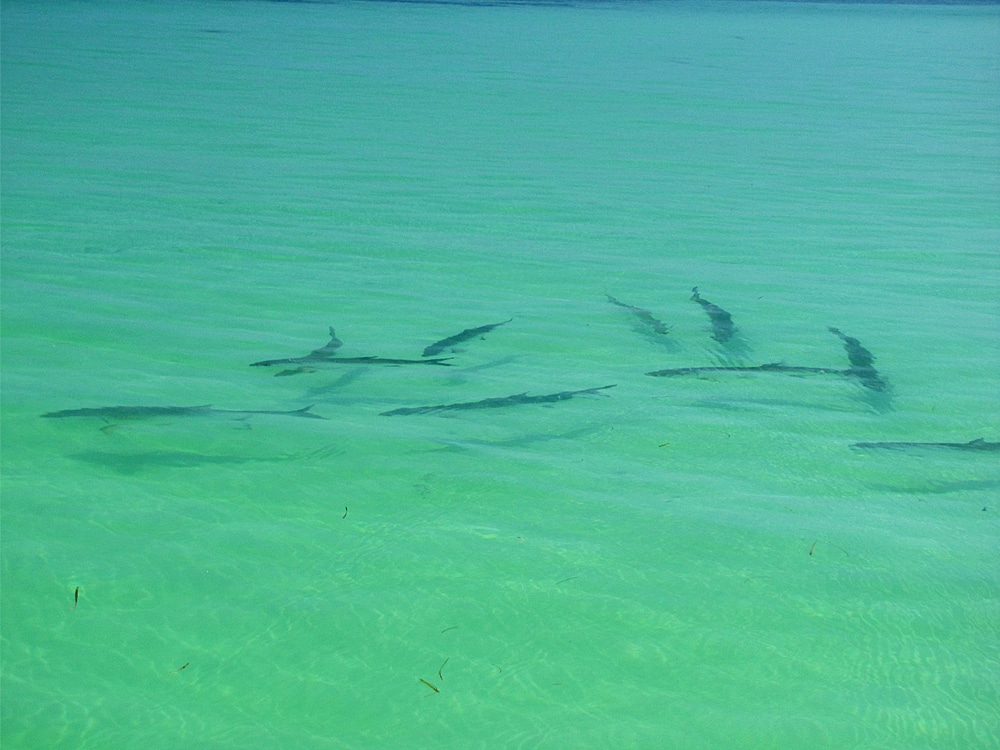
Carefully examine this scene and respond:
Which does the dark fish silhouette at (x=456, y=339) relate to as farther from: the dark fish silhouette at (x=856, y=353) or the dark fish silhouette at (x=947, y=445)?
the dark fish silhouette at (x=947, y=445)

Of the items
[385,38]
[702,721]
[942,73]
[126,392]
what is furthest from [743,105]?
[702,721]

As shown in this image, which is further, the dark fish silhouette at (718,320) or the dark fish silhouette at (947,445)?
the dark fish silhouette at (718,320)

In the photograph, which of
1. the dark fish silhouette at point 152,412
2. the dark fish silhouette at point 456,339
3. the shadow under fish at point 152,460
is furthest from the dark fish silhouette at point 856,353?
the shadow under fish at point 152,460

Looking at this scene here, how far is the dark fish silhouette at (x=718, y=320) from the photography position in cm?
470

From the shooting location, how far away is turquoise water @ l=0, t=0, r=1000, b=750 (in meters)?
2.27

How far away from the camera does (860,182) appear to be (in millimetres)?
8336

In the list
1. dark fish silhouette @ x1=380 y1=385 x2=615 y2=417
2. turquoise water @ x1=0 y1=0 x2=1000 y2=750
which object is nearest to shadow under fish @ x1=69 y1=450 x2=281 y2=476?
turquoise water @ x1=0 y1=0 x2=1000 y2=750

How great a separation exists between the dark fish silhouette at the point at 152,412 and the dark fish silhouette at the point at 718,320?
2.09 metres

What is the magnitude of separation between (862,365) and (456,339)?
1.87m

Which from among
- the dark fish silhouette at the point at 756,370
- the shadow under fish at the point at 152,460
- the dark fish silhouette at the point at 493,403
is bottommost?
the shadow under fish at the point at 152,460

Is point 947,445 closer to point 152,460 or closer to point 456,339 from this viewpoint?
point 456,339

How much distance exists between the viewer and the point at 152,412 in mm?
3561

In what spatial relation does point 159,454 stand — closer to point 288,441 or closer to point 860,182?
point 288,441

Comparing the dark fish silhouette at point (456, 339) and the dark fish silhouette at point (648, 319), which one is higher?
the dark fish silhouette at point (648, 319)
